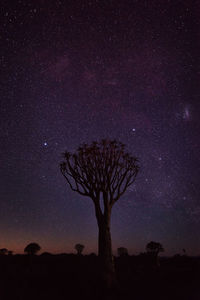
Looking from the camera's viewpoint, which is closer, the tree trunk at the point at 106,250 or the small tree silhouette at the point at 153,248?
the tree trunk at the point at 106,250

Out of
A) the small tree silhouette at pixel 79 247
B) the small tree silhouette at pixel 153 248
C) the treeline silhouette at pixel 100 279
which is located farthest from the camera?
the small tree silhouette at pixel 79 247

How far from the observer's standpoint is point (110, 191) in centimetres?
1205

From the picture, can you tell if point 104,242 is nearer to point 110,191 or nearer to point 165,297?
point 110,191

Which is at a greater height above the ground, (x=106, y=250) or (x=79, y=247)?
(x=79, y=247)

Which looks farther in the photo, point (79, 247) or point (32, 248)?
point (79, 247)

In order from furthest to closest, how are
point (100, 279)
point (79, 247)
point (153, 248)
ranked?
point (79, 247)
point (153, 248)
point (100, 279)

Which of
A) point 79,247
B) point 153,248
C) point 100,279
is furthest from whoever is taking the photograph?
point 79,247

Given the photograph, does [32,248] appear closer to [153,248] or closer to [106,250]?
[153,248]

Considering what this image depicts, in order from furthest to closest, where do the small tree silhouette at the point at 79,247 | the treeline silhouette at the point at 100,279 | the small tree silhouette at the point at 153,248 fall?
the small tree silhouette at the point at 79,247, the small tree silhouette at the point at 153,248, the treeline silhouette at the point at 100,279

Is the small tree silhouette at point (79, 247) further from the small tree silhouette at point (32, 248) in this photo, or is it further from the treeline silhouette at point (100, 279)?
the treeline silhouette at point (100, 279)

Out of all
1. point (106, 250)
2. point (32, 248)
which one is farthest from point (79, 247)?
point (106, 250)

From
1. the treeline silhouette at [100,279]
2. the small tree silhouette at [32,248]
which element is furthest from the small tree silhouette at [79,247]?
the treeline silhouette at [100,279]

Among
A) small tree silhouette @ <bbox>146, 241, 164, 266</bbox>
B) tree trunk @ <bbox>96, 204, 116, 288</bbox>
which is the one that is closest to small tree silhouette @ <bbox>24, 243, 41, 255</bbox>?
small tree silhouette @ <bbox>146, 241, 164, 266</bbox>

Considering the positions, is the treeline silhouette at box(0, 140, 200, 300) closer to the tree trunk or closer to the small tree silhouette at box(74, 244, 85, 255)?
the tree trunk
